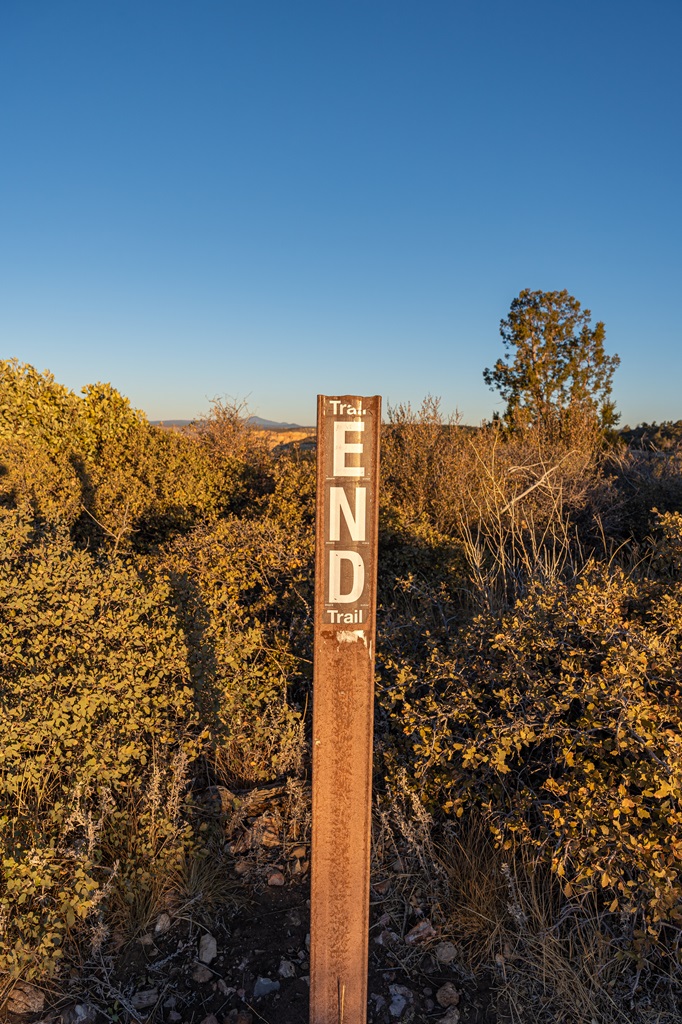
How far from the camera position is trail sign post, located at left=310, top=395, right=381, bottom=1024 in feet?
5.82

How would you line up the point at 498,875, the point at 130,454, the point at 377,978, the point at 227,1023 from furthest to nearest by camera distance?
the point at 130,454 < the point at 498,875 < the point at 377,978 < the point at 227,1023

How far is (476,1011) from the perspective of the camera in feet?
7.48

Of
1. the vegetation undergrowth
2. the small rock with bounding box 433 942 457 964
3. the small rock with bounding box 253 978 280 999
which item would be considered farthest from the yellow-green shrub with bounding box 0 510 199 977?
the small rock with bounding box 433 942 457 964

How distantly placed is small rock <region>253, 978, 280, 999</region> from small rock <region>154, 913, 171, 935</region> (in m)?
0.45

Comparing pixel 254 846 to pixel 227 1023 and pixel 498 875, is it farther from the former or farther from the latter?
pixel 498 875

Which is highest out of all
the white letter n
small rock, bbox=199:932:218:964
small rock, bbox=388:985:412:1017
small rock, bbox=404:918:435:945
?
the white letter n

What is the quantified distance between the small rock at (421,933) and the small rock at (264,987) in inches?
22.3

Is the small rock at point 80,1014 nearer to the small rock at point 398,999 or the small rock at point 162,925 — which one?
the small rock at point 162,925

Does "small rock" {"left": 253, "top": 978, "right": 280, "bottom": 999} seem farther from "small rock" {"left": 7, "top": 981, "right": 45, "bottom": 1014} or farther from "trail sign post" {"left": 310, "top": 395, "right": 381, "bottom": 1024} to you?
"small rock" {"left": 7, "top": 981, "right": 45, "bottom": 1014}

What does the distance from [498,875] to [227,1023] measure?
1.23m

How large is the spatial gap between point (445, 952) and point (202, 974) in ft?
3.26

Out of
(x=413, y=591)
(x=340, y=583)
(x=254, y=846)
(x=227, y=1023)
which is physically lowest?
(x=227, y=1023)

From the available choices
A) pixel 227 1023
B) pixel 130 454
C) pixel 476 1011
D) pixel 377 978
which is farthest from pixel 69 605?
pixel 130 454

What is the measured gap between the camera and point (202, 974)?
2.42 m
